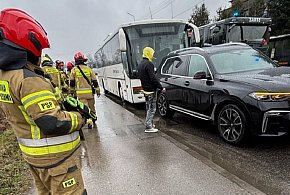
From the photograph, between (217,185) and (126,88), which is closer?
(217,185)

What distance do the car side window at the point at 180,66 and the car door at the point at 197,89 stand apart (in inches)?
8.1

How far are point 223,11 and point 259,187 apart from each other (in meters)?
32.4

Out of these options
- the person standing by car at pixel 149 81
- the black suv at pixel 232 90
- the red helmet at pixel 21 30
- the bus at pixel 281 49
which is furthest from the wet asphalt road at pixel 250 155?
the bus at pixel 281 49

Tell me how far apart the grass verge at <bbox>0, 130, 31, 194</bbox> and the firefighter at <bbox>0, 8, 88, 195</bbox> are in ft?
6.63

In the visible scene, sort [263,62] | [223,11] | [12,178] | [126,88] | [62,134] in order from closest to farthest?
[62,134] < [12,178] < [263,62] < [126,88] < [223,11]

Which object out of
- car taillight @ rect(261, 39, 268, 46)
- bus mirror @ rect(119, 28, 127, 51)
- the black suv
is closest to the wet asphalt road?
the black suv

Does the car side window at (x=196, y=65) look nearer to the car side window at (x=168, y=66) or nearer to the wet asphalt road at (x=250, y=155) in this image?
the car side window at (x=168, y=66)

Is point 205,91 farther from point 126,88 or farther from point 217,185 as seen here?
point 126,88

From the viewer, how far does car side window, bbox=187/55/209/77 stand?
5.69 metres

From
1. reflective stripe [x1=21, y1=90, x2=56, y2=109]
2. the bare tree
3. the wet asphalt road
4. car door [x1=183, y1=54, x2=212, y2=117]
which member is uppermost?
the bare tree

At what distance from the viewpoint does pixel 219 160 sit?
427 cm

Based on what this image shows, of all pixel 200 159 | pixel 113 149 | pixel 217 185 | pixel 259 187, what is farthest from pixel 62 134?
pixel 113 149

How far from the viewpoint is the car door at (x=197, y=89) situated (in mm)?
5418

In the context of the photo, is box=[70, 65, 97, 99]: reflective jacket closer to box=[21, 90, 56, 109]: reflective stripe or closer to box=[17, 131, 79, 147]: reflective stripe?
box=[17, 131, 79, 147]: reflective stripe
